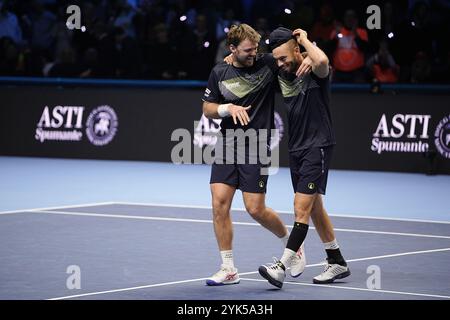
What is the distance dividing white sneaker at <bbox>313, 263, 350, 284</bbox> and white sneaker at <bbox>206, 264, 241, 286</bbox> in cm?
69

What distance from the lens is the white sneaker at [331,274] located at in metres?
9.80

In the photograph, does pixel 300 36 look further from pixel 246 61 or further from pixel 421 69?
pixel 421 69

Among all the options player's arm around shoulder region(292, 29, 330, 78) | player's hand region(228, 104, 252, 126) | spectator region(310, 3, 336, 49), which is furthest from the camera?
spectator region(310, 3, 336, 49)

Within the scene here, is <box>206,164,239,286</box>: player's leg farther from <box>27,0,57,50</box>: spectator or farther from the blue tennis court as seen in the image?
<box>27,0,57,50</box>: spectator

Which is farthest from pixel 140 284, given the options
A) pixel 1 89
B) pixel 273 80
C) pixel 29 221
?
pixel 1 89

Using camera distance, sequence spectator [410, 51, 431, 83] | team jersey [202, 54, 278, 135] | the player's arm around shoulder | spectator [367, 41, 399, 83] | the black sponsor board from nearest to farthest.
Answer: the player's arm around shoulder → team jersey [202, 54, 278, 135] → the black sponsor board → spectator [410, 51, 431, 83] → spectator [367, 41, 399, 83]

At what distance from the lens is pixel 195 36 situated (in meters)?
21.4

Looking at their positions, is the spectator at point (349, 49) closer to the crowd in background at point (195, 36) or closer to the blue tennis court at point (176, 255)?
the crowd in background at point (195, 36)

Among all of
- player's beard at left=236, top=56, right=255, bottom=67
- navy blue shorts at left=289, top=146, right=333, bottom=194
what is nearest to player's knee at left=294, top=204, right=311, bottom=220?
navy blue shorts at left=289, top=146, right=333, bottom=194

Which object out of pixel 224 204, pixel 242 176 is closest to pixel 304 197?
pixel 242 176

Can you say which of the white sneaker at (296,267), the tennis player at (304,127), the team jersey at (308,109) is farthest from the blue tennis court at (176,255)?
the team jersey at (308,109)

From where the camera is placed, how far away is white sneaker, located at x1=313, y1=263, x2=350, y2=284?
9797 millimetres

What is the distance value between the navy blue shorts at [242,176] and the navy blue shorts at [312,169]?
326mm

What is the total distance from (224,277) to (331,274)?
93 cm
